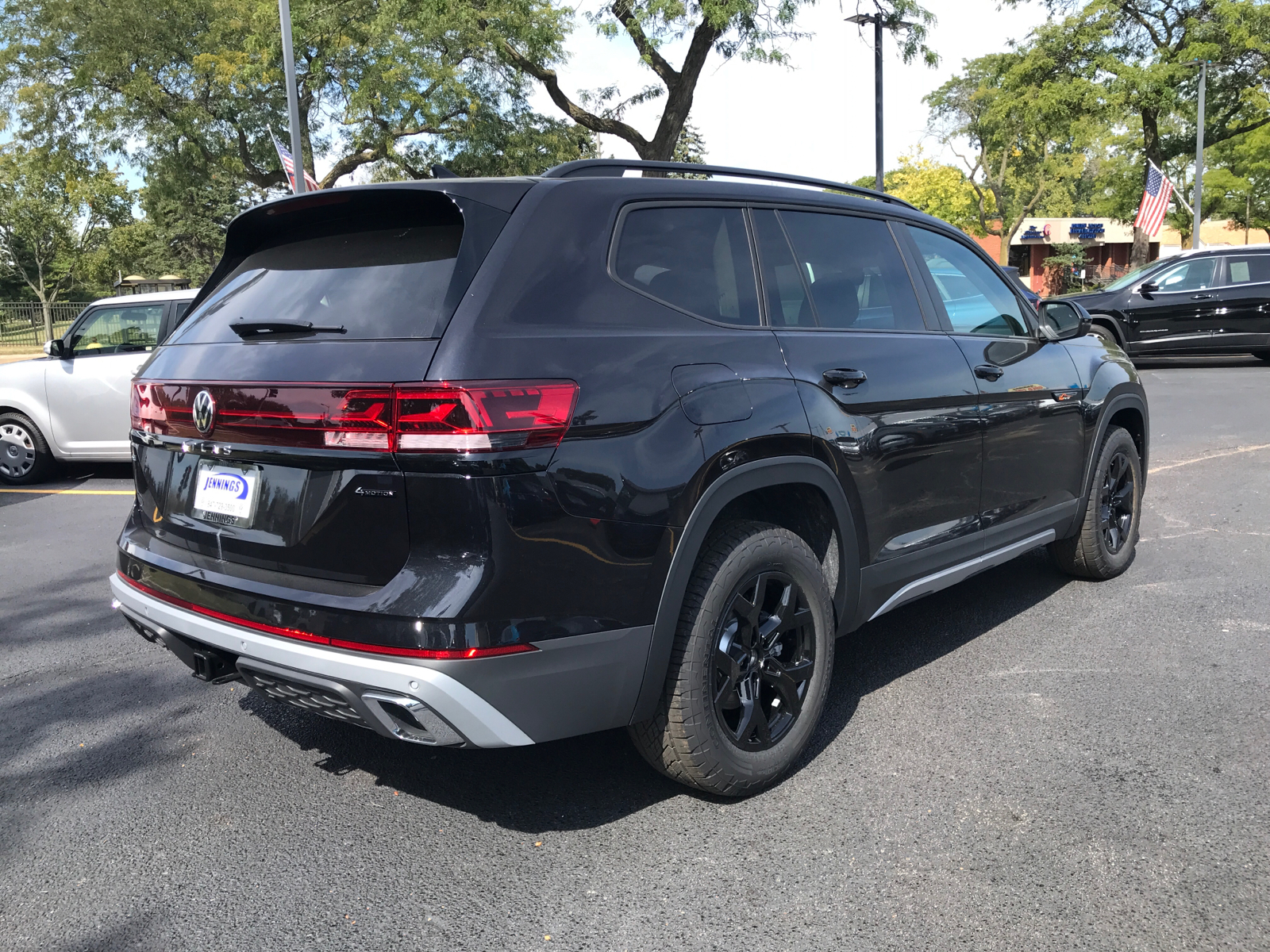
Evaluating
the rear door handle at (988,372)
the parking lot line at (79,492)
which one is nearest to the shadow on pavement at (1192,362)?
the rear door handle at (988,372)

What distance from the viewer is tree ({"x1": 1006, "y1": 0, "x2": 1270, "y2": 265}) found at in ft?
91.1

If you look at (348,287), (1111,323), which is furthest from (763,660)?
(1111,323)

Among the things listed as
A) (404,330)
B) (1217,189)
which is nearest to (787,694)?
(404,330)

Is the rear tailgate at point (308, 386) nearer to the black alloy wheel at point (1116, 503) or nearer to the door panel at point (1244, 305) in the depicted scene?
the black alloy wheel at point (1116, 503)

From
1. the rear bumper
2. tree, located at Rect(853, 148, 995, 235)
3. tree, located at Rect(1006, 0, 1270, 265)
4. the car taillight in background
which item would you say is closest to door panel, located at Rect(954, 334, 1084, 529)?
the rear bumper

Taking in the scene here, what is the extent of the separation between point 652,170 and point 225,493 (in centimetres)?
161

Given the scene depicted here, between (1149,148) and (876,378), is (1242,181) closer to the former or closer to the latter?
(1149,148)

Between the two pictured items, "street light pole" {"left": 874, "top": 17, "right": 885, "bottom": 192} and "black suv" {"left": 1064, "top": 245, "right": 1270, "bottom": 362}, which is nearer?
"black suv" {"left": 1064, "top": 245, "right": 1270, "bottom": 362}

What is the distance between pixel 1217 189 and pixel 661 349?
166ft

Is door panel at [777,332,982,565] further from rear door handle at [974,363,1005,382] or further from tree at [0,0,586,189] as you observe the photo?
tree at [0,0,586,189]

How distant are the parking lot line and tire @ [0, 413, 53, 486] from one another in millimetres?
255

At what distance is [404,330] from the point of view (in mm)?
2652

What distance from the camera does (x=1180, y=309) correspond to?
15445 millimetres

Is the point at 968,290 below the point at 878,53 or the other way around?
below
